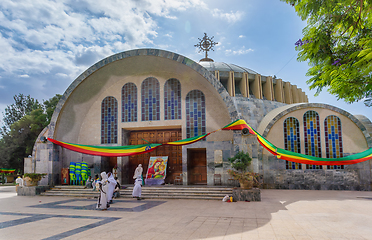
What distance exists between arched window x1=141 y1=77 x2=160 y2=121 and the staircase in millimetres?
4244

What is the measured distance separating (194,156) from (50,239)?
10.8 metres

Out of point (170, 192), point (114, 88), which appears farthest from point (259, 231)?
point (114, 88)

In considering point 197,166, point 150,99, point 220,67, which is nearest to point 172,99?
point 150,99

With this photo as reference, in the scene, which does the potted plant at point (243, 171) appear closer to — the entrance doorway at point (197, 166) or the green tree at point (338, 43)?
the entrance doorway at point (197, 166)

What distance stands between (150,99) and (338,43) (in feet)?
34.9

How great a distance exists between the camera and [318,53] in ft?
22.7

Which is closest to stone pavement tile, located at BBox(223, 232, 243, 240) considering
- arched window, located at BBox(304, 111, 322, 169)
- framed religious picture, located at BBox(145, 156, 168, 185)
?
framed religious picture, located at BBox(145, 156, 168, 185)

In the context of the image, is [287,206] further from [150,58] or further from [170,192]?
[150,58]

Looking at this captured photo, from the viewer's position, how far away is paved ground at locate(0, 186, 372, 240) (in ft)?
19.3

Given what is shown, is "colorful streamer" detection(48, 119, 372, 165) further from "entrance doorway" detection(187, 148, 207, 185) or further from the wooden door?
"entrance doorway" detection(187, 148, 207, 185)

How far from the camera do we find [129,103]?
16.0 metres

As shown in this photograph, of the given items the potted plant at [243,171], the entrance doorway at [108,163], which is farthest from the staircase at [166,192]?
the entrance doorway at [108,163]

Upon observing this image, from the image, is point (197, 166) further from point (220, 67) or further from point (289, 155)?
point (220, 67)

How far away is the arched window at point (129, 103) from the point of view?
1585 centimetres
